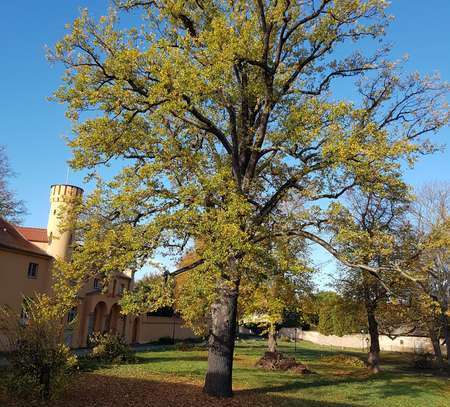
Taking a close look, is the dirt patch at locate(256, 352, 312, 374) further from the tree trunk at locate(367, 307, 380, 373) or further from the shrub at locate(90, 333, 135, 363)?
the shrub at locate(90, 333, 135, 363)

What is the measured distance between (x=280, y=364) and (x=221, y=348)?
11605 millimetres

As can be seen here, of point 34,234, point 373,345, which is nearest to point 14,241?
point 34,234

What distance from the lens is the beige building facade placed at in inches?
965

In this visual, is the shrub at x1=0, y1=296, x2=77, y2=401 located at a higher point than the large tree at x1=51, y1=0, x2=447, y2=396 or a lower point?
lower

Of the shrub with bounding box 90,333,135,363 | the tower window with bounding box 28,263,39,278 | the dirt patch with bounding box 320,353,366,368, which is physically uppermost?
the tower window with bounding box 28,263,39,278

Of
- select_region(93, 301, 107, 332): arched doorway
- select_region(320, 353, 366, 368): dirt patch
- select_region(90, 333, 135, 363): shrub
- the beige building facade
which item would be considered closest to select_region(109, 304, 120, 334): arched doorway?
the beige building facade

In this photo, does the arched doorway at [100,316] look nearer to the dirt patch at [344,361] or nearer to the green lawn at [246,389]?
the green lawn at [246,389]

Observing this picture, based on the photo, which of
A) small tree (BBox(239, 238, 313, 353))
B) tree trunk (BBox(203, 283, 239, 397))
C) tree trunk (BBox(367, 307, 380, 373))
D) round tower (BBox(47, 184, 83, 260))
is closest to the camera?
small tree (BBox(239, 238, 313, 353))

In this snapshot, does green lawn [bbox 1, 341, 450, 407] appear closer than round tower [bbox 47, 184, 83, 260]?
Yes

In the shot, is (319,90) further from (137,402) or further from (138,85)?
(137,402)

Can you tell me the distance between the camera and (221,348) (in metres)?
13.0

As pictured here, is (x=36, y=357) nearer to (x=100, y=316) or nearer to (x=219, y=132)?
(x=219, y=132)

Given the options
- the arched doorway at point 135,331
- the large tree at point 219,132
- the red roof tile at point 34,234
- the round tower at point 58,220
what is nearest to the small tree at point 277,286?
the large tree at point 219,132

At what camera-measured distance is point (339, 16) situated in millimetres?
13742
